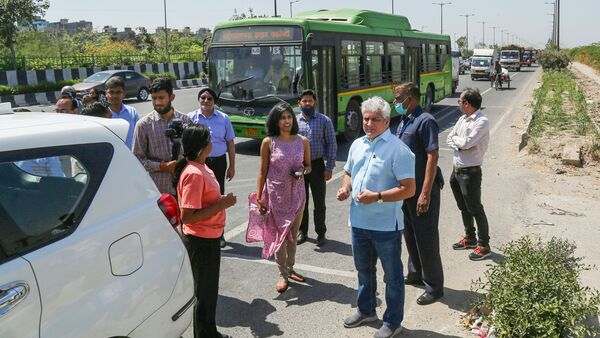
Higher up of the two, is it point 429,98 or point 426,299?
point 429,98

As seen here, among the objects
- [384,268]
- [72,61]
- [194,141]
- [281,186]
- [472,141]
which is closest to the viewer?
[194,141]

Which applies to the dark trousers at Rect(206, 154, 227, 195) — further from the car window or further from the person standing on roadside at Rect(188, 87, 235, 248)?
the car window

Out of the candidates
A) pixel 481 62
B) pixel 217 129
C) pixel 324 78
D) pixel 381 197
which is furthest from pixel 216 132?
pixel 481 62

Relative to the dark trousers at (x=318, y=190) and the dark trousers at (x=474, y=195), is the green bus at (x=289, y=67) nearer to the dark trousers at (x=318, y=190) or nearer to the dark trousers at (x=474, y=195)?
the dark trousers at (x=318, y=190)

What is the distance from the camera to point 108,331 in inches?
99.3

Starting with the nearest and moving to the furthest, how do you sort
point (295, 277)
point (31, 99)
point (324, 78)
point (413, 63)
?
point (295, 277) → point (324, 78) → point (413, 63) → point (31, 99)

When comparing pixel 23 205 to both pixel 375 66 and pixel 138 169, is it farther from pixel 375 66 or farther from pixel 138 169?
pixel 375 66

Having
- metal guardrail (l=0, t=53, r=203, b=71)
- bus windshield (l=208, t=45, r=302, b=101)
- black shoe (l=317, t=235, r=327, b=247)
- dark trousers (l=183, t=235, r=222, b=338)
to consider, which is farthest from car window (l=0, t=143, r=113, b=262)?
metal guardrail (l=0, t=53, r=203, b=71)

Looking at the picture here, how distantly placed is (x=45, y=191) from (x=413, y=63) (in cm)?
1646

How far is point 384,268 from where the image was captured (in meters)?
4.00

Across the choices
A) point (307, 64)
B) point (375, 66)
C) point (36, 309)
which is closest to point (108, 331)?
point (36, 309)

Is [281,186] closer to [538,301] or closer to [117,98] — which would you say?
[117,98]

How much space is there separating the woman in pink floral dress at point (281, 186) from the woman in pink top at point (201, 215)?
1.10 meters

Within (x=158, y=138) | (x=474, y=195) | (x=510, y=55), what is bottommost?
(x=474, y=195)
